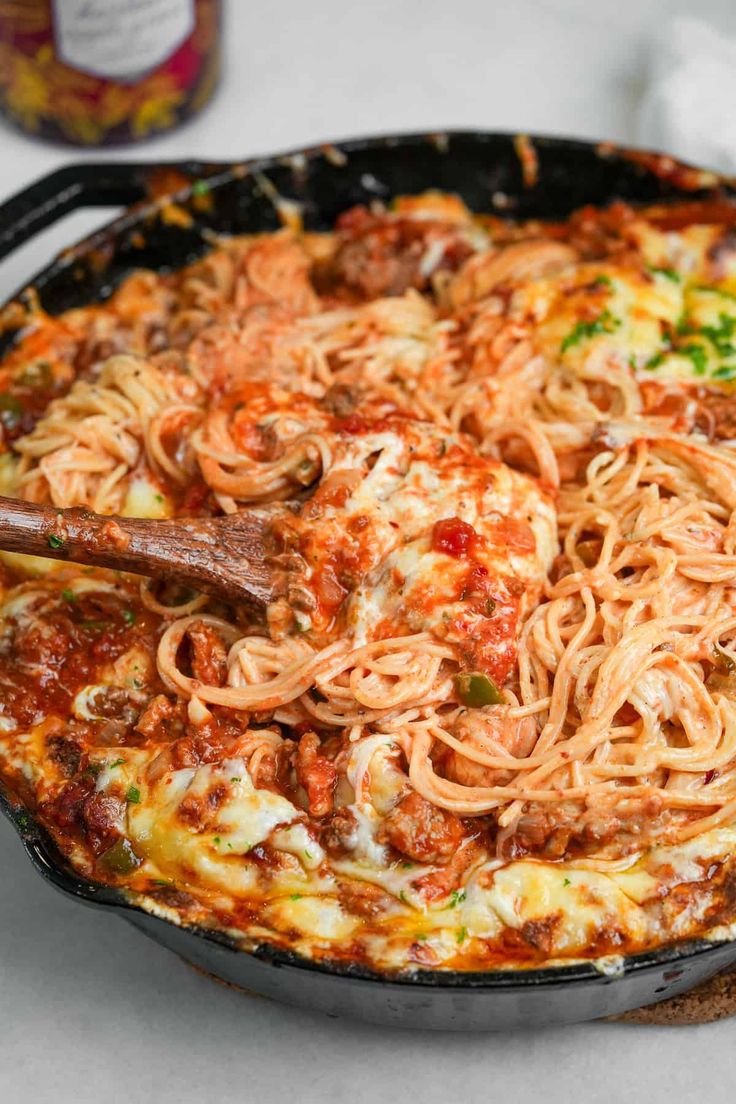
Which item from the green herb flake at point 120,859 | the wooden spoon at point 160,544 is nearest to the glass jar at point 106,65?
the wooden spoon at point 160,544

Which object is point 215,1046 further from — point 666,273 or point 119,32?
point 119,32

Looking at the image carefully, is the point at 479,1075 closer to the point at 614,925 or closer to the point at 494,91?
the point at 614,925

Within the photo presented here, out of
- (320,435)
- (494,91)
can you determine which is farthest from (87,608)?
(494,91)

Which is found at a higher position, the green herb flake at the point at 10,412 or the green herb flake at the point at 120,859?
the green herb flake at the point at 10,412

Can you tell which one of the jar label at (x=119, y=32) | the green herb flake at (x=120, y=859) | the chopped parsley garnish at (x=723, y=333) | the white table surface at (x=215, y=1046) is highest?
the jar label at (x=119, y=32)


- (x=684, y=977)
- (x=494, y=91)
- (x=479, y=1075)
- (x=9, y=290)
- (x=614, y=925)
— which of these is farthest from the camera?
(x=494, y=91)

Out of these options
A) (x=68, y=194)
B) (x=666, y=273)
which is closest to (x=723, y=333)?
(x=666, y=273)

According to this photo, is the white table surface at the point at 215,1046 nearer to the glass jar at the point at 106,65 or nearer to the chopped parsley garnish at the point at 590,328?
the chopped parsley garnish at the point at 590,328
